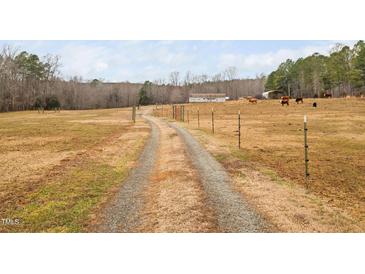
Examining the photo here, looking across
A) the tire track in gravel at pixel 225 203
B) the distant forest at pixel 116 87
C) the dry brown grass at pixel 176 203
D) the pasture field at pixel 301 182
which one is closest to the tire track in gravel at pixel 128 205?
the dry brown grass at pixel 176 203

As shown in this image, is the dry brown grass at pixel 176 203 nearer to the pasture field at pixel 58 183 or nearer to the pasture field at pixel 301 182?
the pasture field at pixel 58 183

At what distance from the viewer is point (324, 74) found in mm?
103375

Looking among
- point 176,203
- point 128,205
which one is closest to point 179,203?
point 176,203

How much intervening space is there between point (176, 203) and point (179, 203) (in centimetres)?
10

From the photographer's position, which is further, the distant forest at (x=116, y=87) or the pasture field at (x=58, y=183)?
the distant forest at (x=116, y=87)

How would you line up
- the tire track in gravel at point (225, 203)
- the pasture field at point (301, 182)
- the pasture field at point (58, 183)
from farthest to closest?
1. the pasture field at point (58, 183)
2. the pasture field at point (301, 182)
3. the tire track in gravel at point (225, 203)

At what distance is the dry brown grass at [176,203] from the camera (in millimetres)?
7824

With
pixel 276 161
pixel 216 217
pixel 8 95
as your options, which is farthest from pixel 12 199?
pixel 8 95

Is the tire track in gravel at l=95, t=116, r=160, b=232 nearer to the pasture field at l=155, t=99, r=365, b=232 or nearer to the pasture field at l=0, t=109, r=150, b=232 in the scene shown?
the pasture field at l=0, t=109, r=150, b=232

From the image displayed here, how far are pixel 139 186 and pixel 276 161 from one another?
29.4 ft

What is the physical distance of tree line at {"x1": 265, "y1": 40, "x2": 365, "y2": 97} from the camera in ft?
297

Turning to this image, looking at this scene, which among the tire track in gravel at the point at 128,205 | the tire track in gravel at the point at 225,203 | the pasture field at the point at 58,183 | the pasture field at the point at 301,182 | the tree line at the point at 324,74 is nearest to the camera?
the tire track in gravel at the point at 225,203

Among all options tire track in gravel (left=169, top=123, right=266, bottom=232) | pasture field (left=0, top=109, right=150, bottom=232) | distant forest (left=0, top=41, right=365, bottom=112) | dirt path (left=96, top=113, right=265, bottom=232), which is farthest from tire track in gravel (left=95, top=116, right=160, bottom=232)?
distant forest (left=0, top=41, right=365, bottom=112)

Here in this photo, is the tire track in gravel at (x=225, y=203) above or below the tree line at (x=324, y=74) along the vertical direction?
below
